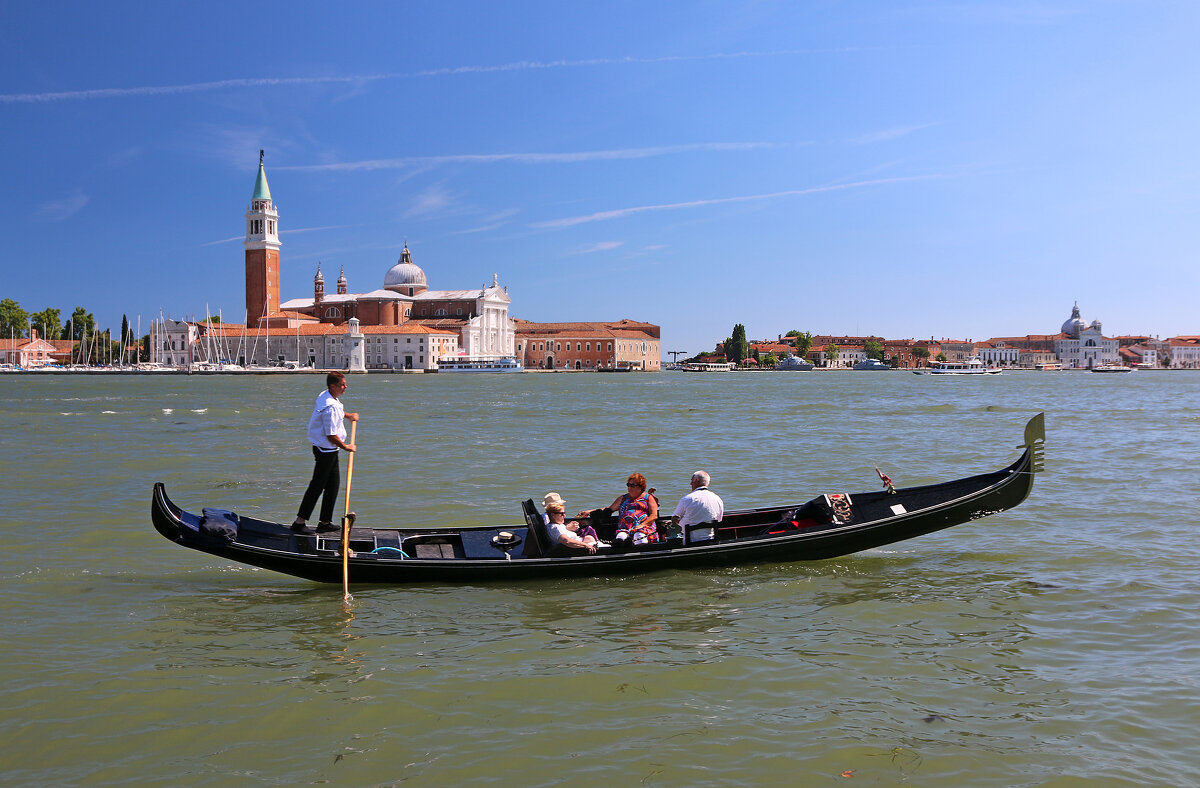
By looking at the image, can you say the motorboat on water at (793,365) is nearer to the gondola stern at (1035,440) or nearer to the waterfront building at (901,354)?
the waterfront building at (901,354)

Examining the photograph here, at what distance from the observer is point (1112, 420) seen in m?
27.7

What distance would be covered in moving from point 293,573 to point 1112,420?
2729 cm

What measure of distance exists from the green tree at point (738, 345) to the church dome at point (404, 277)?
4181 cm

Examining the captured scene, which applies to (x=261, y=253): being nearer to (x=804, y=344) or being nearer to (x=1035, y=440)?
(x=804, y=344)

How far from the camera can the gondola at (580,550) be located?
6.62 meters

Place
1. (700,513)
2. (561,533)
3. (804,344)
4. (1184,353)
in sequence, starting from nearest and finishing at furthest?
(561,533)
(700,513)
(804,344)
(1184,353)

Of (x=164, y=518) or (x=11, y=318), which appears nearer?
(x=164, y=518)

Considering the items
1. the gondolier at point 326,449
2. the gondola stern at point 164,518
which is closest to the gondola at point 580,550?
the gondola stern at point 164,518

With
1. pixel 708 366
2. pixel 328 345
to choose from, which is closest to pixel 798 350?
pixel 708 366

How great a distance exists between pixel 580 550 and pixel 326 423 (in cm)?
219

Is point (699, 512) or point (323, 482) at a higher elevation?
point (323, 482)

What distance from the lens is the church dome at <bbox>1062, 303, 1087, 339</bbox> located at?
142m

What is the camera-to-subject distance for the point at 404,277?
11106 cm

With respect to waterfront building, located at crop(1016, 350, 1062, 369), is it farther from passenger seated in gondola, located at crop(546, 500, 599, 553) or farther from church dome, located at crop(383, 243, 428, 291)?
passenger seated in gondola, located at crop(546, 500, 599, 553)
